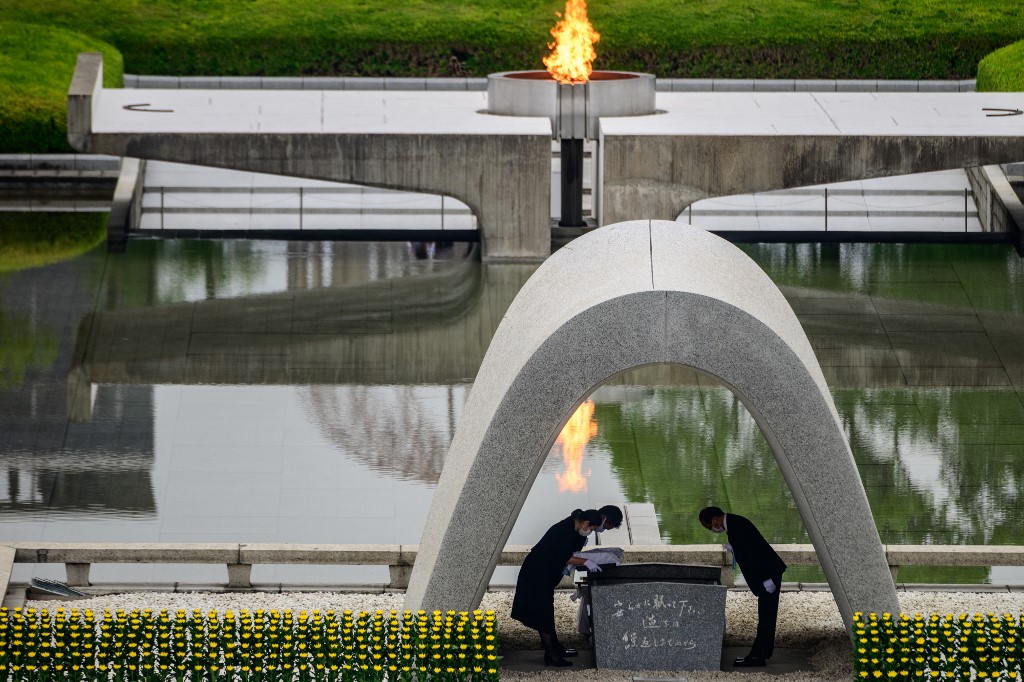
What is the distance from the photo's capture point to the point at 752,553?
12.0 metres

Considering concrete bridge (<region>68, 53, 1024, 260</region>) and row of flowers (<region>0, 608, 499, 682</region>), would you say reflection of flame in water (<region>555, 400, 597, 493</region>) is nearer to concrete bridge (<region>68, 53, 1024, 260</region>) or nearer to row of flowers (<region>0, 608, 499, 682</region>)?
row of flowers (<region>0, 608, 499, 682</region>)

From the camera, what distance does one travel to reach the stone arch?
36.5ft

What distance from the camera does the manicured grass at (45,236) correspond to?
26.3 m

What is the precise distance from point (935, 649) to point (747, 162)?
15664 millimetres

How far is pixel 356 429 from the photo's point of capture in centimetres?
1884

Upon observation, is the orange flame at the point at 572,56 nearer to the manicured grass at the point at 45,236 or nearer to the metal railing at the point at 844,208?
the metal railing at the point at 844,208

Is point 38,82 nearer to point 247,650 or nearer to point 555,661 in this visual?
point 555,661

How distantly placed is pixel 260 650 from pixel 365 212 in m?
18.8

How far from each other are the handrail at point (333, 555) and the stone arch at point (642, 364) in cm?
171

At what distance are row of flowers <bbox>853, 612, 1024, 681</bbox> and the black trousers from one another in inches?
39.5

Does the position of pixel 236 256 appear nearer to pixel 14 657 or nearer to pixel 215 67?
pixel 215 67

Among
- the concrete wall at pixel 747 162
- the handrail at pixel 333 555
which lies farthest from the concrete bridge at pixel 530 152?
the handrail at pixel 333 555

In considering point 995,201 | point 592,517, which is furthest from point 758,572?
point 995,201

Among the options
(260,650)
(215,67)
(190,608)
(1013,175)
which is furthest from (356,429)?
(215,67)
